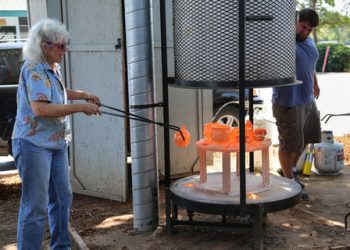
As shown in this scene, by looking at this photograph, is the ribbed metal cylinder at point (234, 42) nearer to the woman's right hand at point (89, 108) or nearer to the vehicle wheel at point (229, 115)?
the woman's right hand at point (89, 108)

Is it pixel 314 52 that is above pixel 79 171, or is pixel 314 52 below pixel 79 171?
above

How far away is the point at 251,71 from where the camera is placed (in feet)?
12.5

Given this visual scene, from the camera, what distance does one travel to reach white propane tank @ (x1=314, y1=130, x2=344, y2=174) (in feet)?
21.5

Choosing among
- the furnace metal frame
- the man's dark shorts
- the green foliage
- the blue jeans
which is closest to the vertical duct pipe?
the furnace metal frame

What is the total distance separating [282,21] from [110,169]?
2.66 m

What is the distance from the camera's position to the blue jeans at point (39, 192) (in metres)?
3.56

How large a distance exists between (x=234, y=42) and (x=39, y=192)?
A: 5.55 ft

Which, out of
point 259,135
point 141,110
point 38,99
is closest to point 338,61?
point 259,135

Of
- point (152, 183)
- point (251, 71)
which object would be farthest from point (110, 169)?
point (251, 71)

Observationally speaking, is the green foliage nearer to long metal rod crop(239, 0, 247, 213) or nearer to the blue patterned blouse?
long metal rod crop(239, 0, 247, 213)

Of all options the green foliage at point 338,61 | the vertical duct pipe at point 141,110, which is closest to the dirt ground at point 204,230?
the vertical duct pipe at point 141,110

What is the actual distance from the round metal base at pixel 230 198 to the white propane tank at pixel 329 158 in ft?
7.11

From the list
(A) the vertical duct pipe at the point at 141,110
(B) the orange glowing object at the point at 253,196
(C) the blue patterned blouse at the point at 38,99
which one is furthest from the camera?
(A) the vertical duct pipe at the point at 141,110

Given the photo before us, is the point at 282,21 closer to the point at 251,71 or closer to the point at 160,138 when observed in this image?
the point at 251,71
